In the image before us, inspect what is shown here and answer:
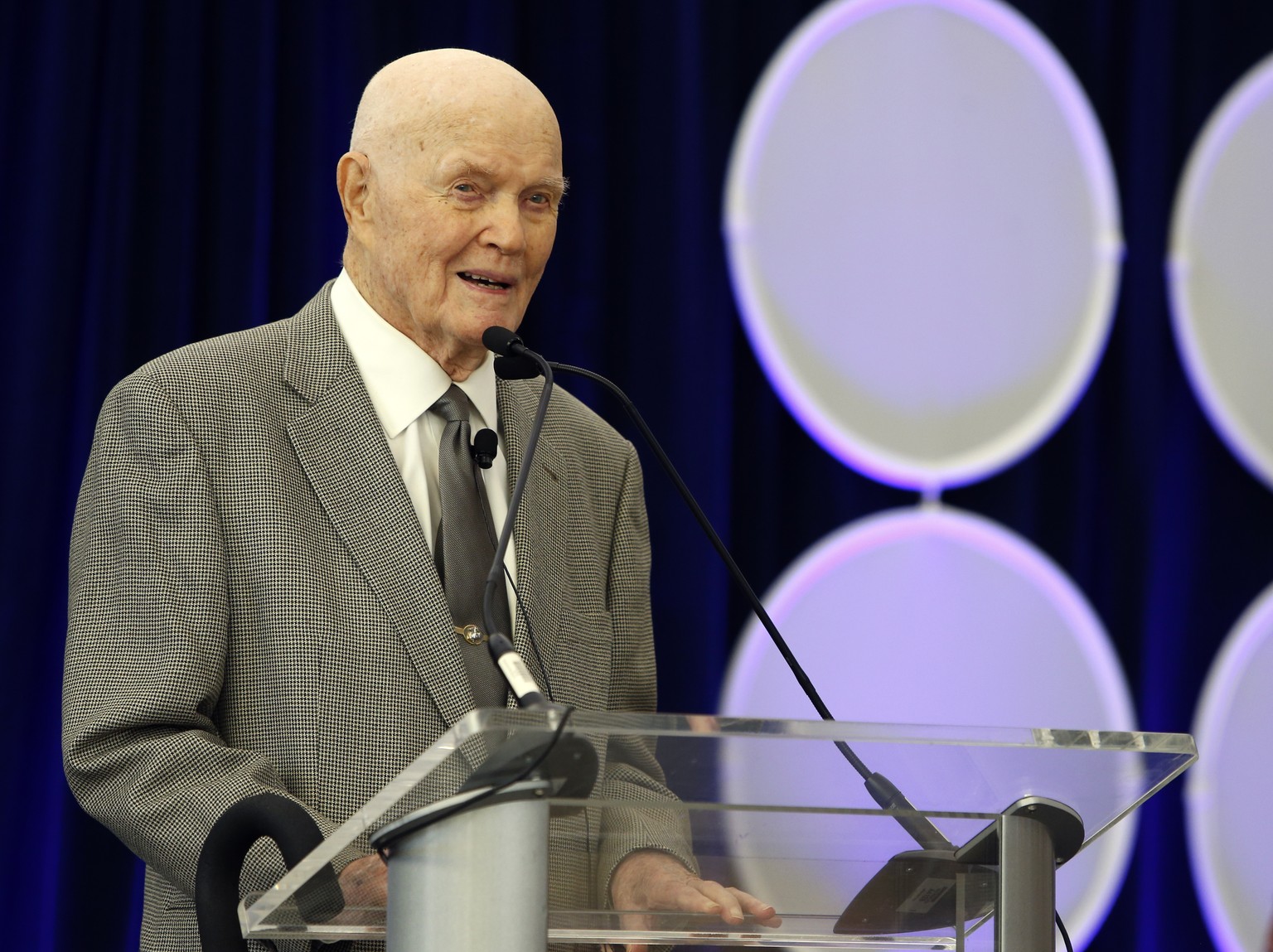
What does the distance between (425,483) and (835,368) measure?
3.53 ft

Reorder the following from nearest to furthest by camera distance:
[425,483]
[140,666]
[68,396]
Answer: [140,666] < [425,483] < [68,396]

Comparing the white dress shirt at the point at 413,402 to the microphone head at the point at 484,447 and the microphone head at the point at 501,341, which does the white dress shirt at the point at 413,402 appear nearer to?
the microphone head at the point at 484,447

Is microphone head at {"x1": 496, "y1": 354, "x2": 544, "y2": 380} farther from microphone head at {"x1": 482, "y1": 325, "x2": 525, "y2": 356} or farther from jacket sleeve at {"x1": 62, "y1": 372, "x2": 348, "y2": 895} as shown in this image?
jacket sleeve at {"x1": 62, "y1": 372, "x2": 348, "y2": 895}

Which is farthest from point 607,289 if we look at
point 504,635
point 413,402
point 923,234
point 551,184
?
point 504,635

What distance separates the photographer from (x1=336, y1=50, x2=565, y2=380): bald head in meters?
1.71

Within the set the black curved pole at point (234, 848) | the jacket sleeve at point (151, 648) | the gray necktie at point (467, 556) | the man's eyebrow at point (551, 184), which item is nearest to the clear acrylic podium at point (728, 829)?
the black curved pole at point (234, 848)

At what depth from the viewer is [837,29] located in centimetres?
264

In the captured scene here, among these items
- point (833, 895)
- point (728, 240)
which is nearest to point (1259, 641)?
point (728, 240)

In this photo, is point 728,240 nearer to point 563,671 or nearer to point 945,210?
point 945,210

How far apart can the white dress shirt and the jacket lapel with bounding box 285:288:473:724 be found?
3 cm

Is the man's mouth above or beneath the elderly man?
above

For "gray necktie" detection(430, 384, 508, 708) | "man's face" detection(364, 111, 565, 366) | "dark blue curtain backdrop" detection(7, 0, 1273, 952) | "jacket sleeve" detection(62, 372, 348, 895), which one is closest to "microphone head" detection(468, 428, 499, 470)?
"gray necktie" detection(430, 384, 508, 708)

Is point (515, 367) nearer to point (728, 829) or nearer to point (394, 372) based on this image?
point (394, 372)

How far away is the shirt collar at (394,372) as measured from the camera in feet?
5.60
